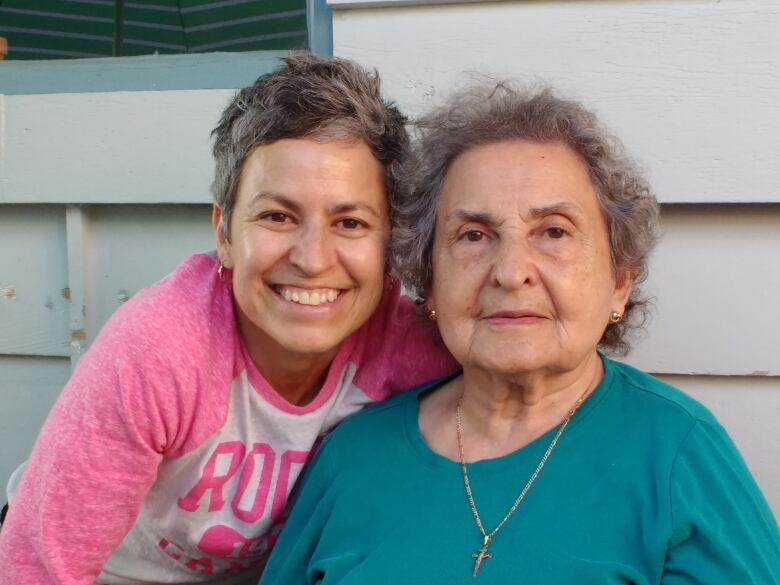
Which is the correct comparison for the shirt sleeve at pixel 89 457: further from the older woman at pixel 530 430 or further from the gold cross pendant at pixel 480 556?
the gold cross pendant at pixel 480 556

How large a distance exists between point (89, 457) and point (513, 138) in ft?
3.41

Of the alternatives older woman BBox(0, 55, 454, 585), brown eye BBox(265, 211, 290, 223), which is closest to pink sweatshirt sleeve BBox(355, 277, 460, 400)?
older woman BBox(0, 55, 454, 585)

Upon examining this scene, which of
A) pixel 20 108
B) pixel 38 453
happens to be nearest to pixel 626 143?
pixel 38 453

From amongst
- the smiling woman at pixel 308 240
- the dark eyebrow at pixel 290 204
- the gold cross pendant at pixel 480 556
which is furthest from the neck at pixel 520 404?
the dark eyebrow at pixel 290 204

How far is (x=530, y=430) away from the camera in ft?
5.24

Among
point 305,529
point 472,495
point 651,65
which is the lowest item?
point 305,529

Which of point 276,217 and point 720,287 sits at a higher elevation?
point 276,217

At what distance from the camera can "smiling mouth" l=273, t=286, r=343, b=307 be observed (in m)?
1.61

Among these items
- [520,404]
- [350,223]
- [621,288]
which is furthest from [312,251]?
[621,288]

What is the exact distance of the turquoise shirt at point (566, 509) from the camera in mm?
1311

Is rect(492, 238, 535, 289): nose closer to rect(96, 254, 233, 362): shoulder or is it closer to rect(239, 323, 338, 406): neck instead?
rect(239, 323, 338, 406): neck

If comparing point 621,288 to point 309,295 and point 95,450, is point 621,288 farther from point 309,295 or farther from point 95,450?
→ point 95,450

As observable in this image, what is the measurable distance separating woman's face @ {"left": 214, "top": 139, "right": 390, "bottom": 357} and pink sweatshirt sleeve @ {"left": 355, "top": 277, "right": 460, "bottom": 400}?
0.20m

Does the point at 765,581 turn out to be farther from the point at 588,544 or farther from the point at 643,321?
the point at 643,321
